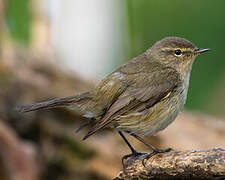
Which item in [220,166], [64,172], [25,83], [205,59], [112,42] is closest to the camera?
[220,166]

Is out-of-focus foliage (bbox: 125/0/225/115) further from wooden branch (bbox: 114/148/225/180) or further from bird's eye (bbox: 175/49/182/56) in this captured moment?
wooden branch (bbox: 114/148/225/180)

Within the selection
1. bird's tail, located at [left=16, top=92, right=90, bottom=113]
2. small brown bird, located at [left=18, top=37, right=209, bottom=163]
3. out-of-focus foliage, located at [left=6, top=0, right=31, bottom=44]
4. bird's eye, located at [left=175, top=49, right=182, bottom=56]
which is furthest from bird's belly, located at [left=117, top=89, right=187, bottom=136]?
out-of-focus foliage, located at [left=6, top=0, right=31, bottom=44]

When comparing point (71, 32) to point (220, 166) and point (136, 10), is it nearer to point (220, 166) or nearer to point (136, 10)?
point (136, 10)

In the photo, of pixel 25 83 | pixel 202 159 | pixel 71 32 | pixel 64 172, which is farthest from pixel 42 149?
pixel 202 159

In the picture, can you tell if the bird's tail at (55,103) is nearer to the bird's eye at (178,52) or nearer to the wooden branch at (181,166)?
the wooden branch at (181,166)

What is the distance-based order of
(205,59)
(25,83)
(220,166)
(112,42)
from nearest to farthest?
(220,166), (25,83), (205,59), (112,42)

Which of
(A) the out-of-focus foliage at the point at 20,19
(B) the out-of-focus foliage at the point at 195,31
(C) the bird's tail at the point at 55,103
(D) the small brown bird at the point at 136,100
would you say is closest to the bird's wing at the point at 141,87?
(D) the small brown bird at the point at 136,100
